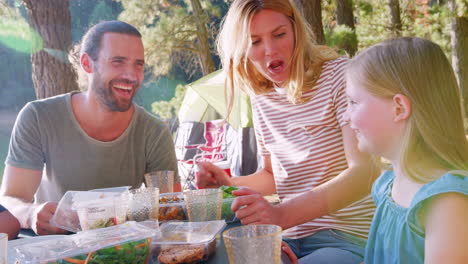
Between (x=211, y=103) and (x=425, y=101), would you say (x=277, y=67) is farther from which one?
(x=211, y=103)

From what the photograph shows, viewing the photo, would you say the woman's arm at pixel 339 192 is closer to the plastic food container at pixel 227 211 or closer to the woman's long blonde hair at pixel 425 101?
the plastic food container at pixel 227 211

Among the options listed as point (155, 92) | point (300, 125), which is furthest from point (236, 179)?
point (155, 92)

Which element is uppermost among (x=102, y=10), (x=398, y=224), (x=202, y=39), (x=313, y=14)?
(x=102, y=10)

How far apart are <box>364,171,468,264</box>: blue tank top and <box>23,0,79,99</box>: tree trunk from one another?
12.1ft

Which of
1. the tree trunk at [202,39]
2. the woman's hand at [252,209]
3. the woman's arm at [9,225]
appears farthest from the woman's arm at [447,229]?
the tree trunk at [202,39]

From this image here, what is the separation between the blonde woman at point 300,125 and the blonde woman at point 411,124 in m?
0.41

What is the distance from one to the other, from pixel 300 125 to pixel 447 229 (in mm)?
966

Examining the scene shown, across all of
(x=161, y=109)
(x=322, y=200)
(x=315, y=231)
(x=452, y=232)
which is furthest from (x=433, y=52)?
(x=161, y=109)

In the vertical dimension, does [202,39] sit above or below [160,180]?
above

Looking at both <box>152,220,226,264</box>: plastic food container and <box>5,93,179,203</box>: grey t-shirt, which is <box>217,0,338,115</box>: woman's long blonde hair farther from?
<box>152,220,226,264</box>: plastic food container

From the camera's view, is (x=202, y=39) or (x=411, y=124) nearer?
(x=411, y=124)

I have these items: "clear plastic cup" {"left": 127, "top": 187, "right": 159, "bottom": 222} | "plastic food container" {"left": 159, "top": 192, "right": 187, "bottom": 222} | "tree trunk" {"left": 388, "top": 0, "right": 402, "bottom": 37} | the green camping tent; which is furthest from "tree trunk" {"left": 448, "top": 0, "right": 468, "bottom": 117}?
"clear plastic cup" {"left": 127, "top": 187, "right": 159, "bottom": 222}

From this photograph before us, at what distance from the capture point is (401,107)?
119 cm

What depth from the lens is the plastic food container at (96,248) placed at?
3.13ft
